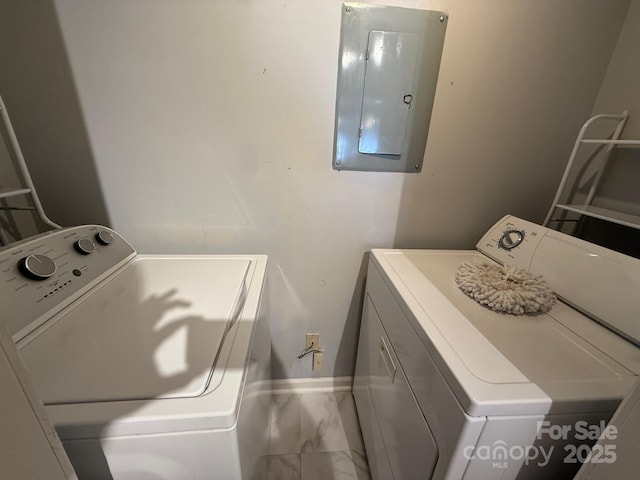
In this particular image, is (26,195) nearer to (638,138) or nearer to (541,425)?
(541,425)

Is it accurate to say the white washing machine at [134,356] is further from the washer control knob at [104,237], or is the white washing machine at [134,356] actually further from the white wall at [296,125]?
the white wall at [296,125]

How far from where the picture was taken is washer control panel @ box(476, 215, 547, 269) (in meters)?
0.97

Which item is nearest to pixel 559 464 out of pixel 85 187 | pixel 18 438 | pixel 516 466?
pixel 516 466

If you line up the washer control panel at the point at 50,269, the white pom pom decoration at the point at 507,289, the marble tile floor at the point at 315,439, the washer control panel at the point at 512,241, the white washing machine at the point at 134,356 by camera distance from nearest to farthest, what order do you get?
the white washing machine at the point at 134,356
the washer control panel at the point at 50,269
the white pom pom decoration at the point at 507,289
the washer control panel at the point at 512,241
the marble tile floor at the point at 315,439

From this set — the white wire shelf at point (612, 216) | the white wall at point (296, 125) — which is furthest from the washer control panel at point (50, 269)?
the white wire shelf at point (612, 216)

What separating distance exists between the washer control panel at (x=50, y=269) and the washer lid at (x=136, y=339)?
4 cm

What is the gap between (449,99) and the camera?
3.42ft

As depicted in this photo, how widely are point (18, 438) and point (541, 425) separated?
79 cm

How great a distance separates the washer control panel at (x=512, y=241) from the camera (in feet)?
3.19

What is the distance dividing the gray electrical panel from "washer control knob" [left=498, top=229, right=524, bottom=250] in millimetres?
443

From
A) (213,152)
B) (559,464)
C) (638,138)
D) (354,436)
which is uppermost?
(638,138)

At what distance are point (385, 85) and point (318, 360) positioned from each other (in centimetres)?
130

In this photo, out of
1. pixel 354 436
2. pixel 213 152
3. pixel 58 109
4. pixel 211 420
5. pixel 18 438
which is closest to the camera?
pixel 18 438

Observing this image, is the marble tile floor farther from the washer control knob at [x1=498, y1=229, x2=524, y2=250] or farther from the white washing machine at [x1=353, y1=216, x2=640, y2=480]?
the washer control knob at [x1=498, y1=229, x2=524, y2=250]
